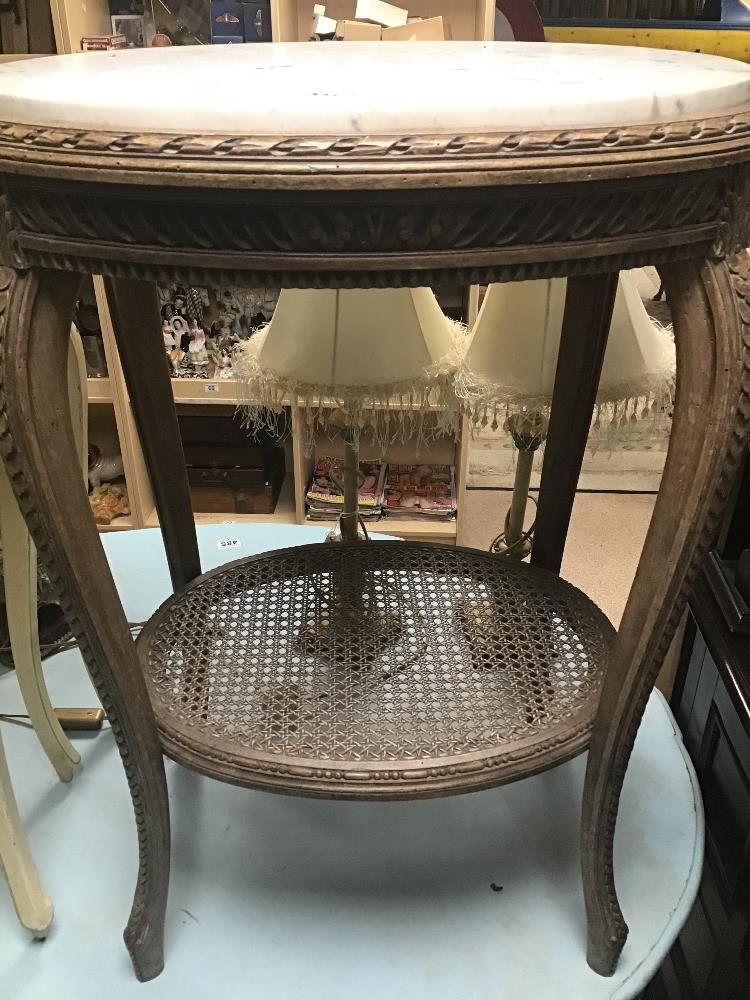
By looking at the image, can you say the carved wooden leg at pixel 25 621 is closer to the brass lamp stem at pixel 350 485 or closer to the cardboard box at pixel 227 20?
the brass lamp stem at pixel 350 485

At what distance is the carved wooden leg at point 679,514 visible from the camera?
1.67ft

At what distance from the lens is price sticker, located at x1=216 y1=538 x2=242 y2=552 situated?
1.24 metres

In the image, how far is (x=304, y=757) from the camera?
0.66 metres

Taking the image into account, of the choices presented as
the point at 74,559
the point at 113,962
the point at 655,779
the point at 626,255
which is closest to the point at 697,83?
the point at 626,255

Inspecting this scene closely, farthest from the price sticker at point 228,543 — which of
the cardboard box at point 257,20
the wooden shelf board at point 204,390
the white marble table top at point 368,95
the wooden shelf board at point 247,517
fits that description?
the cardboard box at point 257,20

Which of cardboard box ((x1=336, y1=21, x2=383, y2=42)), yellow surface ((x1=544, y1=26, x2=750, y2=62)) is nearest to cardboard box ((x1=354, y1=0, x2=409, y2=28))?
cardboard box ((x1=336, y1=21, x2=383, y2=42))

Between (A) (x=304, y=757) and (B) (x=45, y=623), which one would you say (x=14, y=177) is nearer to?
(A) (x=304, y=757)

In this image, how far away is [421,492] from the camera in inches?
74.9

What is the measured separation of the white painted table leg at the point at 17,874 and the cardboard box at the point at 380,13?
1362mm

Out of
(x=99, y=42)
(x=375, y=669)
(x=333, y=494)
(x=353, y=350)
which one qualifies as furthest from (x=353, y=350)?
(x=99, y=42)

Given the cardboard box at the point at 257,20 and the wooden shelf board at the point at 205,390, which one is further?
the wooden shelf board at the point at 205,390

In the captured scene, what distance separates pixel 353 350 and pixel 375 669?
1.18ft

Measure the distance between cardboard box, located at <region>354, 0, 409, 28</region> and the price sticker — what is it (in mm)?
962

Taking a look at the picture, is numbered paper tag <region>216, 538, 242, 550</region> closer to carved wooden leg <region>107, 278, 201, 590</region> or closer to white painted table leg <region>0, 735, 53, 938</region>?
carved wooden leg <region>107, 278, 201, 590</region>
